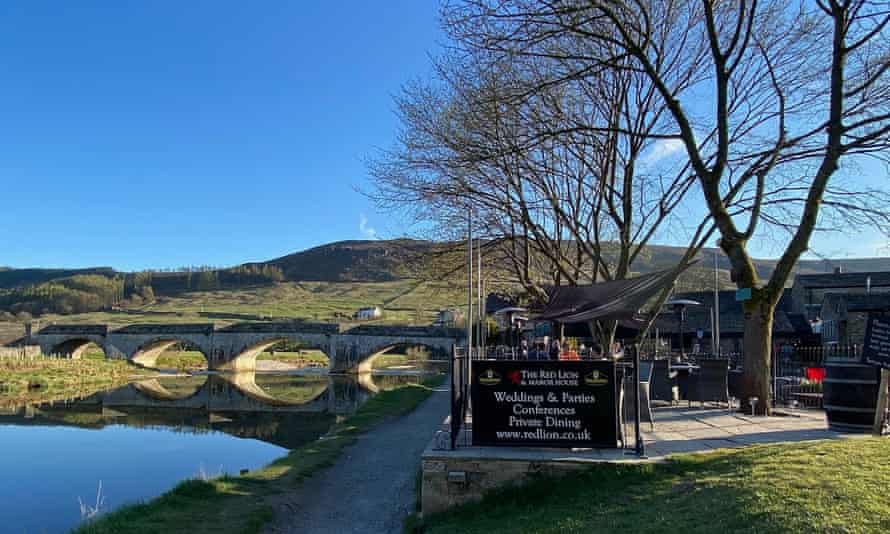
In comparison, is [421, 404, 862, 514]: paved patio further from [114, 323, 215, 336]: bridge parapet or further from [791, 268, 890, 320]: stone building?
[114, 323, 215, 336]: bridge parapet

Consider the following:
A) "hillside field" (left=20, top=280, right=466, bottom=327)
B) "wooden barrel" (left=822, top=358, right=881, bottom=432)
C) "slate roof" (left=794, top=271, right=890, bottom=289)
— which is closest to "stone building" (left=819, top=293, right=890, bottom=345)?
"slate roof" (left=794, top=271, right=890, bottom=289)

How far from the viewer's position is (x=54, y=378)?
Result: 3750 cm

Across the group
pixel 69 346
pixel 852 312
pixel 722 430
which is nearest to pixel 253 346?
pixel 69 346

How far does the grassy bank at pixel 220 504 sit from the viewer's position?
7727 millimetres

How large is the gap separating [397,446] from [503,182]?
6.78m

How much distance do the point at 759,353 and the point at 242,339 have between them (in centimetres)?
5557

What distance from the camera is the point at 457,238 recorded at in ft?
58.3

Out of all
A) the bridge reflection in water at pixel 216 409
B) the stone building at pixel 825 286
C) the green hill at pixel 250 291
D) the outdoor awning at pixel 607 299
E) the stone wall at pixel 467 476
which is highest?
the green hill at pixel 250 291

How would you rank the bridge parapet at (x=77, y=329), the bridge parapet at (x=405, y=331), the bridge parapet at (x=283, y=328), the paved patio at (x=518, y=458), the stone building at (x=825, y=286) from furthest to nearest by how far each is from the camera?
the bridge parapet at (x=77, y=329) < the bridge parapet at (x=283, y=328) < the bridge parapet at (x=405, y=331) < the stone building at (x=825, y=286) < the paved patio at (x=518, y=458)

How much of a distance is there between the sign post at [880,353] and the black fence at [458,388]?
5249mm

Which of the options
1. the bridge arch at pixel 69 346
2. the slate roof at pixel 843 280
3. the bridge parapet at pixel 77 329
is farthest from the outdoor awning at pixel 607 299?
the bridge parapet at pixel 77 329

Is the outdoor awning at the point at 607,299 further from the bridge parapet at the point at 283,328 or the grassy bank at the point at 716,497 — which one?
the bridge parapet at the point at 283,328

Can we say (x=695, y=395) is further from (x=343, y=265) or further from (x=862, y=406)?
(x=343, y=265)

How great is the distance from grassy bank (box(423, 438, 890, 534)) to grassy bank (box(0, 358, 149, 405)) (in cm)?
2990
